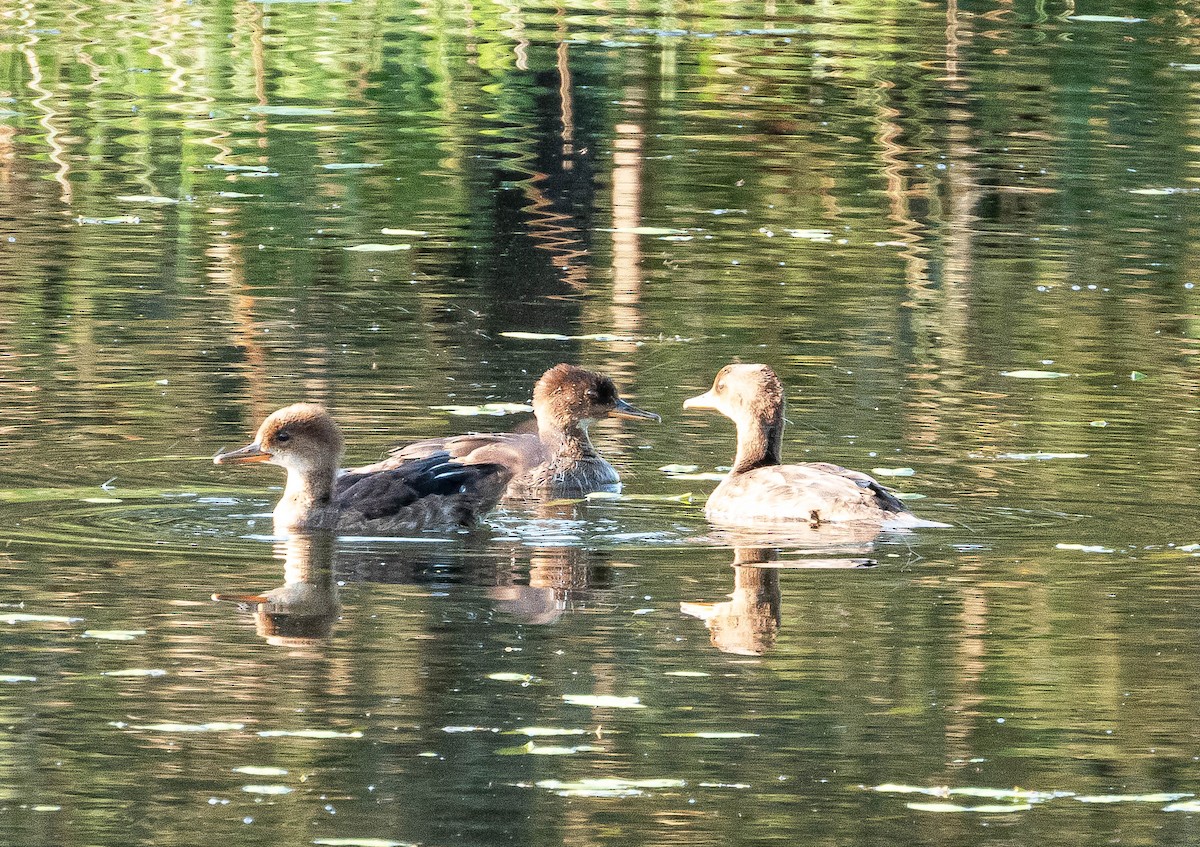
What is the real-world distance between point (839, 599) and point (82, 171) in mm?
11374

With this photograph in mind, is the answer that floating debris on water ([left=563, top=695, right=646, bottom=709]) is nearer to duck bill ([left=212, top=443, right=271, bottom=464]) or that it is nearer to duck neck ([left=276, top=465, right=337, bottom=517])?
duck neck ([left=276, top=465, right=337, bottom=517])

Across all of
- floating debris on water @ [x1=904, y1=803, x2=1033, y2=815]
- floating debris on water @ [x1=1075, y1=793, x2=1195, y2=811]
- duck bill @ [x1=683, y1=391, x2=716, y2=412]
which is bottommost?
duck bill @ [x1=683, y1=391, x2=716, y2=412]

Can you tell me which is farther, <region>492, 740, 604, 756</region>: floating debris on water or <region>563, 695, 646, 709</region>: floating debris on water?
<region>563, 695, 646, 709</region>: floating debris on water

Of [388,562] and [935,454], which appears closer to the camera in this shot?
[388,562]

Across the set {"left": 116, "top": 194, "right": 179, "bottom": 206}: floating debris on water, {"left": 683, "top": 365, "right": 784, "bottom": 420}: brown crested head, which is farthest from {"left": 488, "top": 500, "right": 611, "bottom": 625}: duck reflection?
{"left": 116, "top": 194, "right": 179, "bottom": 206}: floating debris on water

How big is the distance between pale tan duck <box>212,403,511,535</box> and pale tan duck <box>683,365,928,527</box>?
0.96 m

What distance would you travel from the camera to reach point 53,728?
693cm

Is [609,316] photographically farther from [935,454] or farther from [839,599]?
[839,599]

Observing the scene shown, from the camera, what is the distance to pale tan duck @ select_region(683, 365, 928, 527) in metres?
9.68

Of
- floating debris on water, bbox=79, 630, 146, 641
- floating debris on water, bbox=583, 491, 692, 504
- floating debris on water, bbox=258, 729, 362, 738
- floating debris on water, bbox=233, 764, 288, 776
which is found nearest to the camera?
floating debris on water, bbox=233, 764, 288, 776

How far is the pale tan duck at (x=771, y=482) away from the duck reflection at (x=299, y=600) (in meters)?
1.64

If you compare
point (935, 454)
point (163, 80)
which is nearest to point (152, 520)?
point (935, 454)

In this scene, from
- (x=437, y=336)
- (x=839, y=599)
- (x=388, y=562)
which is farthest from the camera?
(x=437, y=336)

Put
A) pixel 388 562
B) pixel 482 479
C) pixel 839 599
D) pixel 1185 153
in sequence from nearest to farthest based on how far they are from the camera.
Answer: pixel 839 599
pixel 388 562
pixel 482 479
pixel 1185 153
